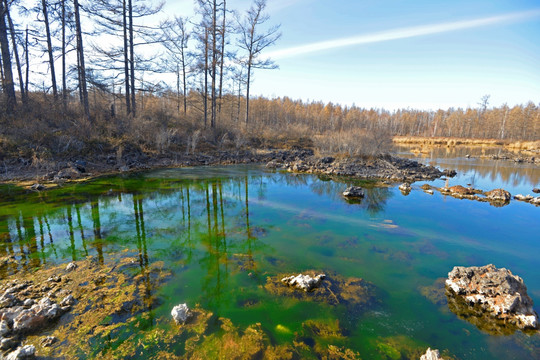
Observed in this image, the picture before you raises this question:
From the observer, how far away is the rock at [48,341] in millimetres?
2869

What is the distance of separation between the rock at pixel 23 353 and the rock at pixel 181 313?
139 centimetres

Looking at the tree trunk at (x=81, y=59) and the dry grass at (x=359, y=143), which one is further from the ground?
the tree trunk at (x=81, y=59)

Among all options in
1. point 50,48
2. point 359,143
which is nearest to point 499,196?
point 359,143

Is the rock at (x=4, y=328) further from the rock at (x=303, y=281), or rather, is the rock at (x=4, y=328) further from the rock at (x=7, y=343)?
the rock at (x=303, y=281)

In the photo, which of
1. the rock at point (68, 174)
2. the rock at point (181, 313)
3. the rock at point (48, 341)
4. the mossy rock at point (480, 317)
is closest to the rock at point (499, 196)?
the mossy rock at point (480, 317)

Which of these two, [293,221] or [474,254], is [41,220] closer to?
[293,221]

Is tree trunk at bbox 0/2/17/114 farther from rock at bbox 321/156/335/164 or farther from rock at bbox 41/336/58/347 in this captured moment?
rock at bbox 321/156/335/164

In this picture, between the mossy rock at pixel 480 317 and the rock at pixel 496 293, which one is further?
the rock at pixel 496 293

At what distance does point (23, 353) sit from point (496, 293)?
5990 millimetres

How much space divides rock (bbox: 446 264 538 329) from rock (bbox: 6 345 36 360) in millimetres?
5628

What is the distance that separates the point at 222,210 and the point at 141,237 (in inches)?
102

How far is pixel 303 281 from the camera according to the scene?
13.6ft

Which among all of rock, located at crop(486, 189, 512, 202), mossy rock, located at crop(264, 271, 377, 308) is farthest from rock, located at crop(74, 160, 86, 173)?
rock, located at crop(486, 189, 512, 202)

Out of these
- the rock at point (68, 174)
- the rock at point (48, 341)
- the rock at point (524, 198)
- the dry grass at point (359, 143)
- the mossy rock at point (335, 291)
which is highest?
the dry grass at point (359, 143)
